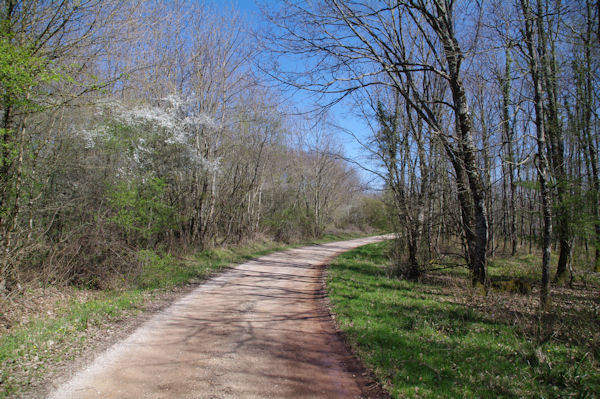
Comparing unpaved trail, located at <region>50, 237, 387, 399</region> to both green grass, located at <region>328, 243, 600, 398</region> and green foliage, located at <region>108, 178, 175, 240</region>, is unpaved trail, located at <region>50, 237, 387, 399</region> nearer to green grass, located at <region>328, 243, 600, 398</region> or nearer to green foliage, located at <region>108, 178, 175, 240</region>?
green grass, located at <region>328, 243, 600, 398</region>

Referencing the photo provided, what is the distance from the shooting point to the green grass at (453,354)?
12.6 ft

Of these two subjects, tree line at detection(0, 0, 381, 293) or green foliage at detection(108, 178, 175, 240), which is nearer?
tree line at detection(0, 0, 381, 293)

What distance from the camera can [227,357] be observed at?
454cm

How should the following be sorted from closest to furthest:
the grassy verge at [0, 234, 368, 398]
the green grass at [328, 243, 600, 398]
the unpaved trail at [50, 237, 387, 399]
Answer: the unpaved trail at [50, 237, 387, 399]
the green grass at [328, 243, 600, 398]
the grassy verge at [0, 234, 368, 398]

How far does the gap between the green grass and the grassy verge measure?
14.3ft

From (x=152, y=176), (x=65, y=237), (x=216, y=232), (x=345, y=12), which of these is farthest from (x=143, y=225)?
(x=345, y=12)

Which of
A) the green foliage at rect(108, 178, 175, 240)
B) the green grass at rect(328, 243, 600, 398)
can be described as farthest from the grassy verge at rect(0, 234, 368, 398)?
the green grass at rect(328, 243, 600, 398)

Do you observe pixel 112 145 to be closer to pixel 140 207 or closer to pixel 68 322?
pixel 140 207

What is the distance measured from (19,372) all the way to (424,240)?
10.8m

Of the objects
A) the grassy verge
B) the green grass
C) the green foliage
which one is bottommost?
the green grass

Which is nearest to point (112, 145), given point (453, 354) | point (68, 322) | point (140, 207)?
point (140, 207)

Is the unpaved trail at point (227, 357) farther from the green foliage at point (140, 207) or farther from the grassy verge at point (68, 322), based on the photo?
the green foliage at point (140, 207)

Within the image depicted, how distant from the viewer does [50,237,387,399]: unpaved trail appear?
146 inches

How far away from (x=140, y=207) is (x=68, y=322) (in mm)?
5454
